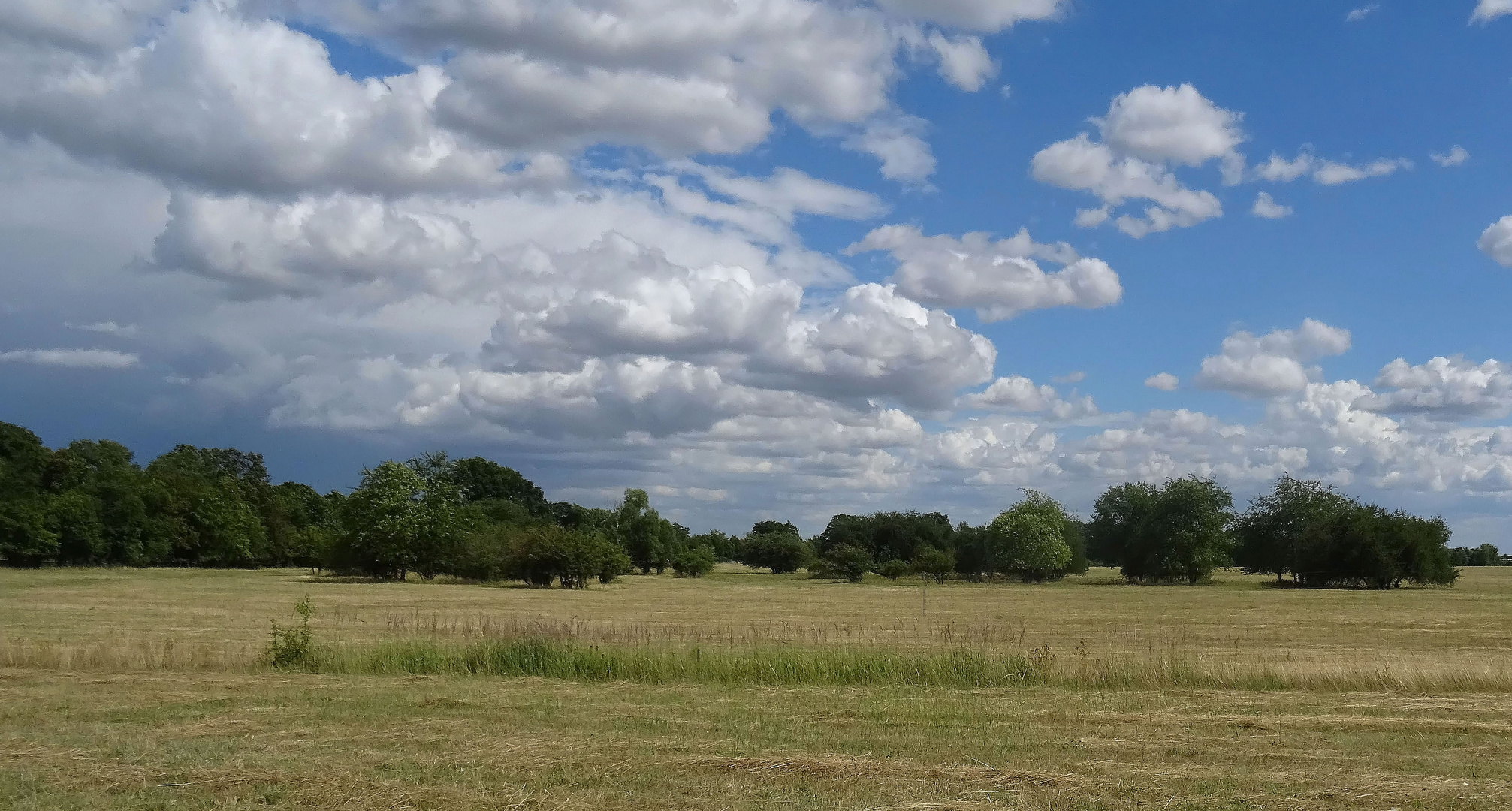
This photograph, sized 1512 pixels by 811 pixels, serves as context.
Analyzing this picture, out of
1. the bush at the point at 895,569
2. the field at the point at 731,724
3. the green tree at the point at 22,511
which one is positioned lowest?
the bush at the point at 895,569

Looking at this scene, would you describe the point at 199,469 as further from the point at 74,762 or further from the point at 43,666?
the point at 74,762

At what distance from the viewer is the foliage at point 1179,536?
113m

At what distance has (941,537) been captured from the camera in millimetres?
153125

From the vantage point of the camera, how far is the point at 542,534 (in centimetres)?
8425

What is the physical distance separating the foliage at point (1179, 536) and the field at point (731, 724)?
8286 centimetres

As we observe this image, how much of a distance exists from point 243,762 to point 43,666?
1196cm

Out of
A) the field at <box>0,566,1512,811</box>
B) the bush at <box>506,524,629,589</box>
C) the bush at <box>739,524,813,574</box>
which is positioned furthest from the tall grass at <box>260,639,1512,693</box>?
the bush at <box>739,524,813,574</box>

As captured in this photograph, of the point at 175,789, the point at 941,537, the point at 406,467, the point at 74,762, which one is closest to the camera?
the point at 175,789

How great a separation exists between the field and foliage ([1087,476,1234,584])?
272ft

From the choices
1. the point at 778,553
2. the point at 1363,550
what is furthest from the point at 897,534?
the point at 1363,550

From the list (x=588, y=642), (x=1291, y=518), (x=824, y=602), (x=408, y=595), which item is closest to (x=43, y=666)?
(x=588, y=642)

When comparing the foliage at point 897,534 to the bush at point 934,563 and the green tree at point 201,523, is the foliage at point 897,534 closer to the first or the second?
the bush at point 934,563

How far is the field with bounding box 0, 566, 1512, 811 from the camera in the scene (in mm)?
11133

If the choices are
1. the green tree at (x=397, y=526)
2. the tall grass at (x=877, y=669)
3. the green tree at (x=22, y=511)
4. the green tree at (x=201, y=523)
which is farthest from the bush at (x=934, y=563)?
the tall grass at (x=877, y=669)
